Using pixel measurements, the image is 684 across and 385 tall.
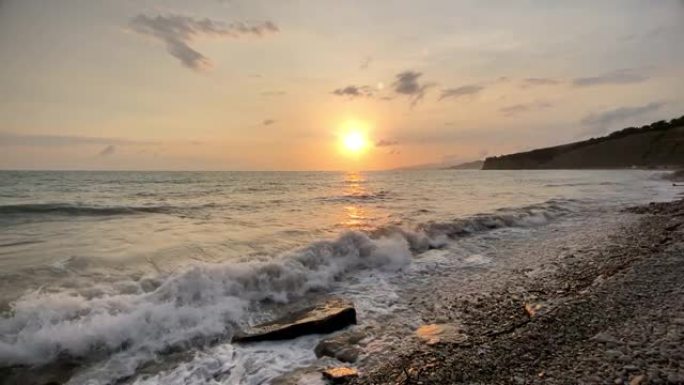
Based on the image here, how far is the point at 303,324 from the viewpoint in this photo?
589cm

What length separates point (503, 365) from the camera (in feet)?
13.8

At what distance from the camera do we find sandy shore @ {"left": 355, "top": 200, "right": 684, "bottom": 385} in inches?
152

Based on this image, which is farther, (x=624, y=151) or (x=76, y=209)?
(x=624, y=151)

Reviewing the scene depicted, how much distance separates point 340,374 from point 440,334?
1713mm

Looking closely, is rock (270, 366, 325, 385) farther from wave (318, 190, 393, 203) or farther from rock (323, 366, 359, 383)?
wave (318, 190, 393, 203)

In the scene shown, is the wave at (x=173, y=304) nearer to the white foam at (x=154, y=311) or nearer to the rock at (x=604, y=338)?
the white foam at (x=154, y=311)

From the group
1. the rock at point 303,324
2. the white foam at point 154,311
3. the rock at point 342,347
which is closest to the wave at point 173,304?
the white foam at point 154,311

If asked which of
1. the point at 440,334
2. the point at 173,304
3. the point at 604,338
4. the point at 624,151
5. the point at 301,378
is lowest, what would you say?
the point at 301,378

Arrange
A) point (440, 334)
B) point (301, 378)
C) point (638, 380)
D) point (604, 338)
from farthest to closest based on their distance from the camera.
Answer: point (440, 334) → point (301, 378) → point (604, 338) → point (638, 380)

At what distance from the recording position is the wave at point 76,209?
Result: 19.2 meters

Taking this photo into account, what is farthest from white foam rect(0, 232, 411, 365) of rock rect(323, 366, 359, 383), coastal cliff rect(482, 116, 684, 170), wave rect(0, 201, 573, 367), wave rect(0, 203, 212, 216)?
coastal cliff rect(482, 116, 684, 170)

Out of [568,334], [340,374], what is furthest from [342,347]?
[568,334]

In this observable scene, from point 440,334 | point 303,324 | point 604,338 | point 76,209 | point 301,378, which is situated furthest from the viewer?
point 76,209

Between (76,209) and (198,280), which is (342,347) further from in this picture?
(76,209)
